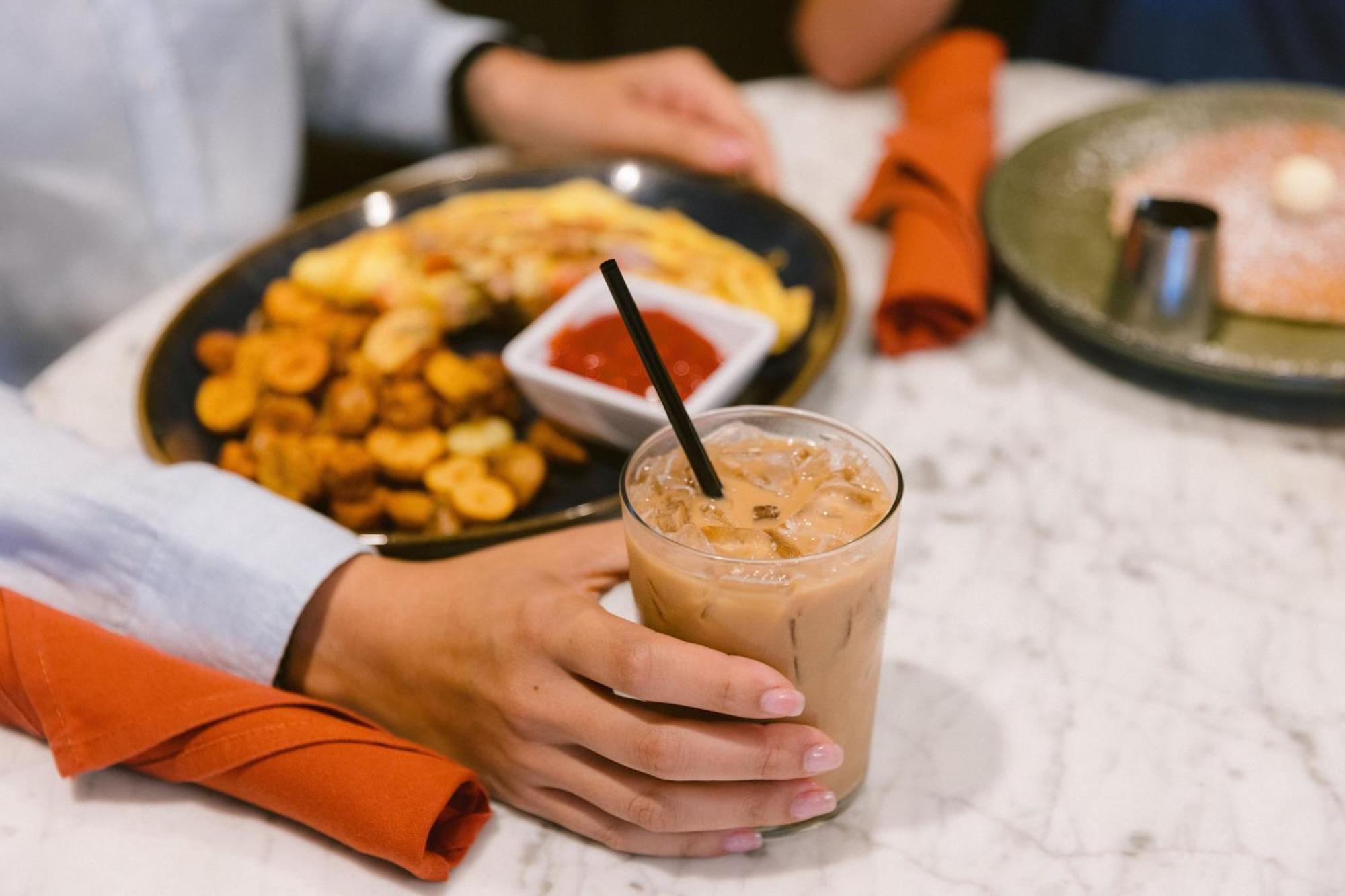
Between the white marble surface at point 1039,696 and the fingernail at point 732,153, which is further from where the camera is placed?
the fingernail at point 732,153

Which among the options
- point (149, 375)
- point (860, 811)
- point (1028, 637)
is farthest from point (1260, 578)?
point (149, 375)

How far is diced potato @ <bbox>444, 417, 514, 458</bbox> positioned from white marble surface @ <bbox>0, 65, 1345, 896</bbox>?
16.5 inches

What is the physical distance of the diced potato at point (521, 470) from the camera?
1224mm

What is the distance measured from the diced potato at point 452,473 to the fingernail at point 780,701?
0.58m

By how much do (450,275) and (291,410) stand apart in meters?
0.33

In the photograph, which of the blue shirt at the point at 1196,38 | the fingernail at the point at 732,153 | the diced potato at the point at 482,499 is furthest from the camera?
the blue shirt at the point at 1196,38

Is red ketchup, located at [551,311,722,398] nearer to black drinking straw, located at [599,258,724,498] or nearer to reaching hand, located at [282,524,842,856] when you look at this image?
reaching hand, located at [282,524,842,856]

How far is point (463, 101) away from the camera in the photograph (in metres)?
2.13

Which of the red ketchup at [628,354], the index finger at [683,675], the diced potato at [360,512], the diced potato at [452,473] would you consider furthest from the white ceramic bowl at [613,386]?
the index finger at [683,675]

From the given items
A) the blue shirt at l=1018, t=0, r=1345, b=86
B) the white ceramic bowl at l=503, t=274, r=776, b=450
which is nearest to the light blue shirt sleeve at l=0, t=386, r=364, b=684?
the white ceramic bowl at l=503, t=274, r=776, b=450

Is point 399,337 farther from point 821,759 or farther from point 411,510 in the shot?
point 821,759

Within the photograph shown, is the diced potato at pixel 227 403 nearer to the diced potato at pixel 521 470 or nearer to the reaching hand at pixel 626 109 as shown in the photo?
the diced potato at pixel 521 470

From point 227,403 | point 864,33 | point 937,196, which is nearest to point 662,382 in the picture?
point 227,403

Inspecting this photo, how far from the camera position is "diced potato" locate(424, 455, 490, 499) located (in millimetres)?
1227
